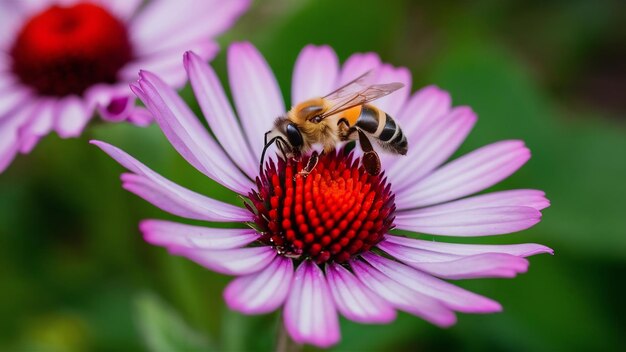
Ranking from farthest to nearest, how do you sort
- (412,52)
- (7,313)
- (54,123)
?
1. (412,52)
2. (7,313)
3. (54,123)

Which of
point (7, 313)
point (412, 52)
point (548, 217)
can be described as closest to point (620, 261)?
point (548, 217)

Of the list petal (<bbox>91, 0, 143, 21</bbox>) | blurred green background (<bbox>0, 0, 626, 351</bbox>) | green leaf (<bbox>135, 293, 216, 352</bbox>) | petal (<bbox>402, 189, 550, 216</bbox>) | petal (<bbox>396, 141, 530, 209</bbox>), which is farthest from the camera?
petal (<bbox>91, 0, 143, 21</bbox>)

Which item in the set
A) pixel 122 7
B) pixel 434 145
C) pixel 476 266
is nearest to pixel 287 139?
pixel 434 145

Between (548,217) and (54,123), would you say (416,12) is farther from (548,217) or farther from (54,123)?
(54,123)

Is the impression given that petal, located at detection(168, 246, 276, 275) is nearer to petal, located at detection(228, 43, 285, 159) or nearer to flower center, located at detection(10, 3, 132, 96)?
petal, located at detection(228, 43, 285, 159)

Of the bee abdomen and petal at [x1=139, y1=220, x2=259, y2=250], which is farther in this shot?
the bee abdomen

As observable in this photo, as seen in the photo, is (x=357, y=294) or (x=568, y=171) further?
(x=568, y=171)

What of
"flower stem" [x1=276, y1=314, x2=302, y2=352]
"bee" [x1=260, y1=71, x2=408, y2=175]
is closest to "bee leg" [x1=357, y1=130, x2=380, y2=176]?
"bee" [x1=260, y1=71, x2=408, y2=175]
